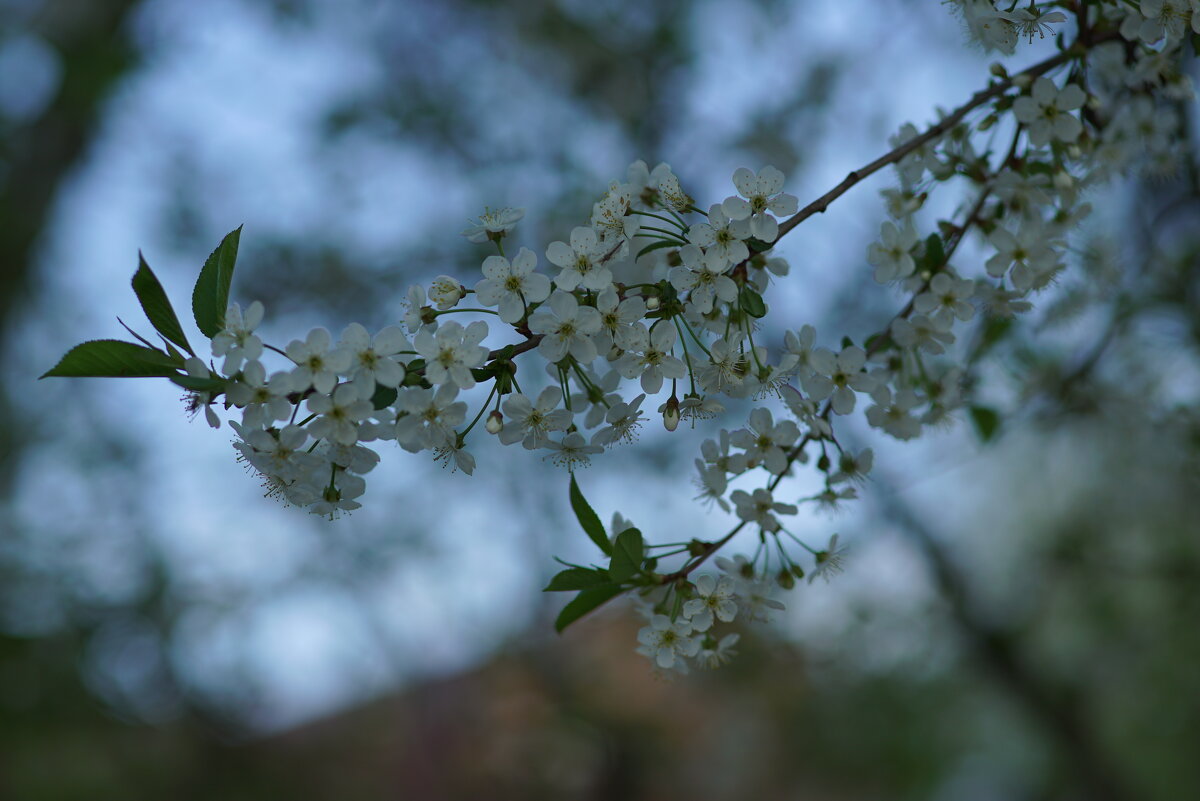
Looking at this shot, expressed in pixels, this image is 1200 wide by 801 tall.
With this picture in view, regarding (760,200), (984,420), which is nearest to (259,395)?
(760,200)

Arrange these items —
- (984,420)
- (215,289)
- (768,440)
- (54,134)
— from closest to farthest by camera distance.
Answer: (215,289) → (768,440) → (984,420) → (54,134)

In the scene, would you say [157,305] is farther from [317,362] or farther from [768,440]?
[768,440]

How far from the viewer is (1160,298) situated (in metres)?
2.15

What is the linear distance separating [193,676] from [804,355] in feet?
24.3

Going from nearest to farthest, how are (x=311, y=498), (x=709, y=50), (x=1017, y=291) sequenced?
(x=311, y=498)
(x=1017, y=291)
(x=709, y=50)

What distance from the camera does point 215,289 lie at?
1.12 m

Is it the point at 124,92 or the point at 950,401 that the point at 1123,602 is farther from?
the point at 124,92

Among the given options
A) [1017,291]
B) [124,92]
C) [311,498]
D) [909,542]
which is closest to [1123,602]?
[909,542]

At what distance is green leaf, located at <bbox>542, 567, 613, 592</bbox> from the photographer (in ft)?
3.76

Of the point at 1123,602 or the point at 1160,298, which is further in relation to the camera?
the point at 1123,602

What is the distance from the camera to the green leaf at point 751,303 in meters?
1.10

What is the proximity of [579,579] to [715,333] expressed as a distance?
378 millimetres

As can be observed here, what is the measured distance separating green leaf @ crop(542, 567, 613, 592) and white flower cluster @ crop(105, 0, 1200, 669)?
0.06m

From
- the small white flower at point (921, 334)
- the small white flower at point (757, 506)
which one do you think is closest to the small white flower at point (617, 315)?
the small white flower at point (757, 506)
